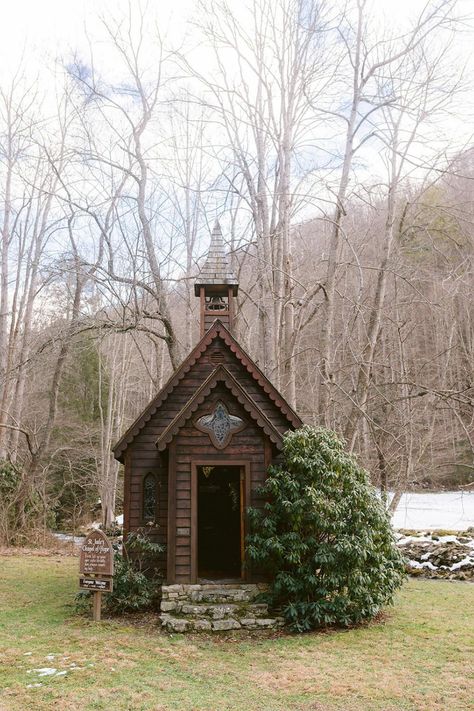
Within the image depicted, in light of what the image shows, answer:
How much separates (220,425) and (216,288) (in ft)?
11.4

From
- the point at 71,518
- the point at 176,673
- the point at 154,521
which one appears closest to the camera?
the point at 176,673

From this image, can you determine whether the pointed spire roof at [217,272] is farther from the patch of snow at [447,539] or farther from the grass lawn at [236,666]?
the patch of snow at [447,539]

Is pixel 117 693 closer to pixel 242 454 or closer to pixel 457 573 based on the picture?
pixel 242 454

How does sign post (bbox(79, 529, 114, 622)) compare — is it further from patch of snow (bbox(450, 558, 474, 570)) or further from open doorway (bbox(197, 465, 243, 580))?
patch of snow (bbox(450, 558, 474, 570))

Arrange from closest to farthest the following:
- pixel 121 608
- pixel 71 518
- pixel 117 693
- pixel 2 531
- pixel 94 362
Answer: pixel 117 693
pixel 121 608
pixel 2 531
pixel 71 518
pixel 94 362

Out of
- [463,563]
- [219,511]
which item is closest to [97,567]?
[219,511]

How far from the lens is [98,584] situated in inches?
392

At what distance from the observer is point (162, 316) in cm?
1708

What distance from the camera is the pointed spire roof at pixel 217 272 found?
42.9 ft

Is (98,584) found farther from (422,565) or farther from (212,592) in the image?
(422,565)

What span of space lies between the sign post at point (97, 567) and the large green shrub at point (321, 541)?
2.42 m

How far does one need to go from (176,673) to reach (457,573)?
10.4 meters

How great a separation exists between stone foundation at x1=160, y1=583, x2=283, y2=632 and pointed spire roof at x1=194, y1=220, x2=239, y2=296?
6.12m

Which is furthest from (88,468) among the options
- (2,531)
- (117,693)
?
(117,693)
